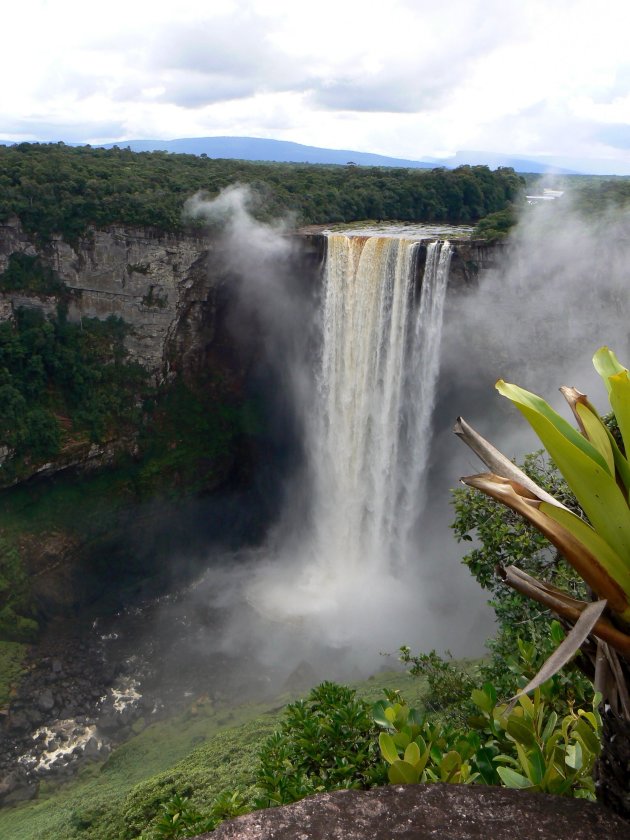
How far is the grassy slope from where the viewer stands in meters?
11.4

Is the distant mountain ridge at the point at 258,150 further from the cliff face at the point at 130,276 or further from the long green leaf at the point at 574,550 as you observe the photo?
the long green leaf at the point at 574,550

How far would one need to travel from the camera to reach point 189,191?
82.1 feet

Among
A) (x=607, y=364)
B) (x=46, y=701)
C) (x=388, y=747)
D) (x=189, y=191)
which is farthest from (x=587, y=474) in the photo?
(x=189, y=191)

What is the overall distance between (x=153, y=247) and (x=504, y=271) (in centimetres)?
1137

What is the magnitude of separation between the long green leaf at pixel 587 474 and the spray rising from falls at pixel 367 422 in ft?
57.2

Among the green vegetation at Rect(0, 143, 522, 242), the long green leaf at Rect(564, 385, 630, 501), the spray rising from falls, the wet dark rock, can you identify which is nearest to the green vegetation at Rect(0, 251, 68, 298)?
the green vegetation at Rect(0, 143, 522, 242)

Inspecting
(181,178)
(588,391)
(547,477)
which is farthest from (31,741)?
(181,178)

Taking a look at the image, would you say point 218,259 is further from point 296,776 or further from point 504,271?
point 296,776

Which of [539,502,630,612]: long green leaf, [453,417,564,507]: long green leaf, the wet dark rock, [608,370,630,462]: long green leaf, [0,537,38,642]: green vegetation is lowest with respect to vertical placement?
the wet dark rock

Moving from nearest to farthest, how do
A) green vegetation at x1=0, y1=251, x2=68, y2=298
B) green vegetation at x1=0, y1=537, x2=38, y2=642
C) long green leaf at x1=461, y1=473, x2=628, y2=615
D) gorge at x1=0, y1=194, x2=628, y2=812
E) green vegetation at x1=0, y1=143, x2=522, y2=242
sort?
1. long green leaf at x1=461, y1=473, x2=628, y2=615
2. gorge at x1=0, y1=194, x2=628, y2=812
3. green vegetation at x1=0, y1=537, x2=38, y2=642
4. green vegetation at x1=0, y1=251, x2=68, y2=298
5. green vegetation at x1=0, y1=143, x2=522, y2=242

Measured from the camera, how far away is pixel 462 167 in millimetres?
29828

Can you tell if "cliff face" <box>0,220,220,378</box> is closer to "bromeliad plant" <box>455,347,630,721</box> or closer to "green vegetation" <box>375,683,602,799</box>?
"green vegetation" <box>375,683,602,799</box>

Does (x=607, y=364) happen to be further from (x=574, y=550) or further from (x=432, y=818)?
(x=432, y=818)

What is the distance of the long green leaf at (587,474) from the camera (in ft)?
8.04
